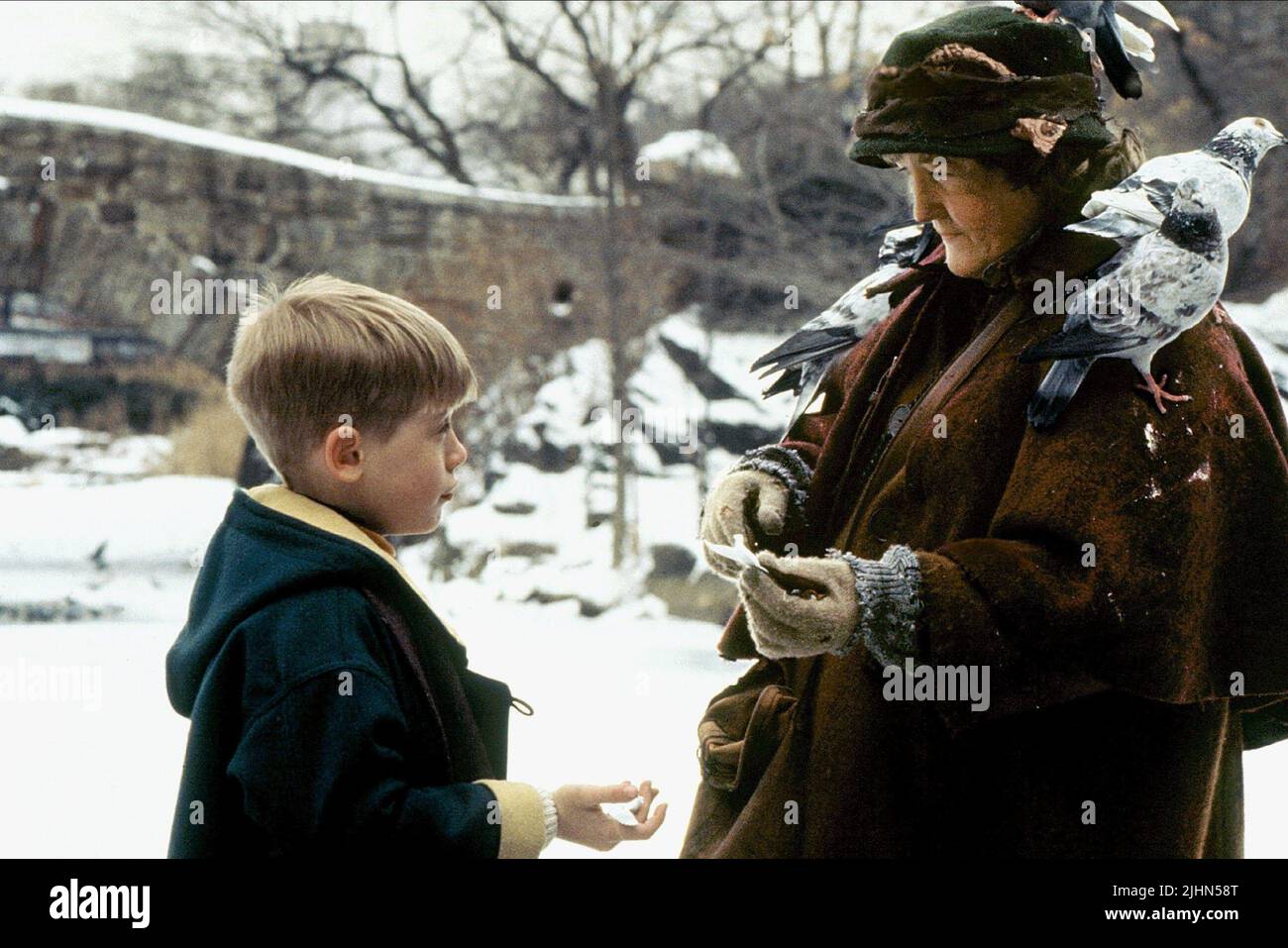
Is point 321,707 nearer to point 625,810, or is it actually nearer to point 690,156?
point 625,810

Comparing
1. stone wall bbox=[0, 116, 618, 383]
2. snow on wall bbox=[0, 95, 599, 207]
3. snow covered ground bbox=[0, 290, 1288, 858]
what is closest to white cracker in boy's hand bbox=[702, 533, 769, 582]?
snow covered ground bbox=[0, 290, 1288, 858]

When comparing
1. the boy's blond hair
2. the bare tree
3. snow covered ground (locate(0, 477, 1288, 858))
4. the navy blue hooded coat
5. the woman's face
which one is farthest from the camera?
the bare tree

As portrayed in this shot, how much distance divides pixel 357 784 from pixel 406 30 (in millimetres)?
4025

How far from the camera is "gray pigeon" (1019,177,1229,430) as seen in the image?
4.22ft

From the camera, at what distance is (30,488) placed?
14.3 ft

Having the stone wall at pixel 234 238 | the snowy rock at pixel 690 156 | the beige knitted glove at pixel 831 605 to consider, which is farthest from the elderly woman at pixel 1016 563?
the snowy rock at pixel 690 156

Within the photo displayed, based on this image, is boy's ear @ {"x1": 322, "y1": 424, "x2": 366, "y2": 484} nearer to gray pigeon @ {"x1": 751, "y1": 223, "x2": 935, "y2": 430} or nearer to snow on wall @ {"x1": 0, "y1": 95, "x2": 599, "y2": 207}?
gray pigeon @ {"x1": 751, "y1": 223, "x2": 935, "y2": 430}

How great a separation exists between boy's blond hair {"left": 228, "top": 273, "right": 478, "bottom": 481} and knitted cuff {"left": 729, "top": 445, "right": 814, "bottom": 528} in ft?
1.31

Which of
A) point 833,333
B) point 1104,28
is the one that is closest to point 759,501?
point 833,333

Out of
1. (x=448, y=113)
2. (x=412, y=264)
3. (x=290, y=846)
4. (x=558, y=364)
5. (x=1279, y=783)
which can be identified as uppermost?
(x=448, y=113)

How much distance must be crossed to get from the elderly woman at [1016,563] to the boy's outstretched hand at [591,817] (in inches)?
7.3

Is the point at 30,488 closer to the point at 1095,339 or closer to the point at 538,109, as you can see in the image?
the point at 538,109
